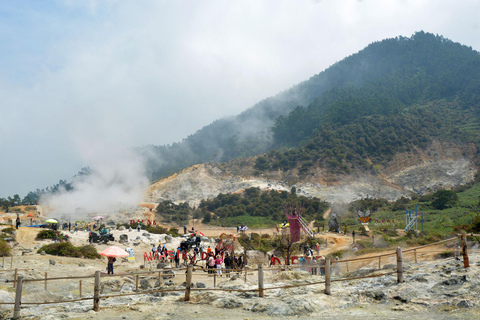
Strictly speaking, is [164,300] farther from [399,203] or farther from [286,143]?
[286,143]

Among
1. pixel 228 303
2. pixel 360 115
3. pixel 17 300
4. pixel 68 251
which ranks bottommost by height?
pixel 68 251

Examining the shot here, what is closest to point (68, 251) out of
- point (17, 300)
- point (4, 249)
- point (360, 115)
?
point (4, 249)

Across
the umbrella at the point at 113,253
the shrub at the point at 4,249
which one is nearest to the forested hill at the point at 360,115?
the shrub at the point at 4,249

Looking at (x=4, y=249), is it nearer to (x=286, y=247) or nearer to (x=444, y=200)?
(x=286, y=247)

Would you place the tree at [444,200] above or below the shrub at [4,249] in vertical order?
above

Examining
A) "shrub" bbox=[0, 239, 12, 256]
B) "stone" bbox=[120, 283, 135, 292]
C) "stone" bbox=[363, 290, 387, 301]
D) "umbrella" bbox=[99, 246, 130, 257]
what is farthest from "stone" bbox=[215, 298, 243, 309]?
"shrub" bbox=[0, 239, 12, 256]

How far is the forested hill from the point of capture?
84750 millimetres

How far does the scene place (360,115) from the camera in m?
101

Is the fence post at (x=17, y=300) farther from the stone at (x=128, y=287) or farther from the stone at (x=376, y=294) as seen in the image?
the stone at (x=376, y=294)

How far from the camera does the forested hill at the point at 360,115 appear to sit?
278 ft

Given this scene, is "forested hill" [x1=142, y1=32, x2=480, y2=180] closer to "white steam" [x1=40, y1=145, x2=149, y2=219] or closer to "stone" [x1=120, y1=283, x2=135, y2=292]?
"white steam" [x1=40, y1=145, x2=149, y2=219]

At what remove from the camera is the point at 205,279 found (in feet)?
52.6

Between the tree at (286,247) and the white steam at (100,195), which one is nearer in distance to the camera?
the tree at (286,247)

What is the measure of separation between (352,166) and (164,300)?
72.6 meters
